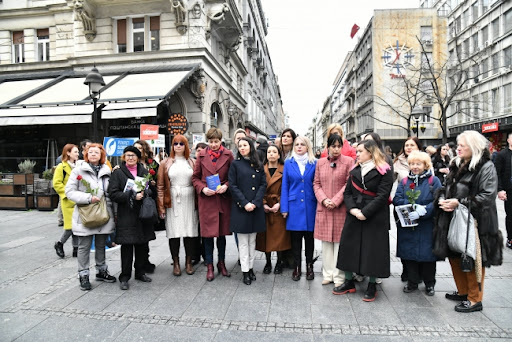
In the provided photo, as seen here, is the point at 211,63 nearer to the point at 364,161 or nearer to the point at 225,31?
the point at 225,31

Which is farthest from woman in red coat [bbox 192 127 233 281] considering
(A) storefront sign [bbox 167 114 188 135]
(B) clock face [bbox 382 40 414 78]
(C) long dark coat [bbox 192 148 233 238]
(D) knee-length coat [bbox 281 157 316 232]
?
(B) clock face [bbox 382 40 414 78]

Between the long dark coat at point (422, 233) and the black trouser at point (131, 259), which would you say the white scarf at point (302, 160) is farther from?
the black trouser at point (131, 259)

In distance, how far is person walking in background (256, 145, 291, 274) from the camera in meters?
5.28

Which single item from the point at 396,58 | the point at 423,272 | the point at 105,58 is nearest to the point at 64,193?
the point at 423,272

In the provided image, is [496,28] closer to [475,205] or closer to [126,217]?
[475,205]

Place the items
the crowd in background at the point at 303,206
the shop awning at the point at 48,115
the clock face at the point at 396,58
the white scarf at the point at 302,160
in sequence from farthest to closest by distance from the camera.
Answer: the clock face at the point at 396,58 < the shop awning at the point at 48,115 < the white scarf at the point at 302,160 < the crowd in background at the point at 303,206

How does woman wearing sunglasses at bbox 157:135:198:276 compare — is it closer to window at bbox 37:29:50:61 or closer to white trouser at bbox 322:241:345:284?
white trouser at bbox 322:241:345:284

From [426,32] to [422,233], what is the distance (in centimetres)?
4709

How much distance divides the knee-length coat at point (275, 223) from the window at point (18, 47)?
1896cm

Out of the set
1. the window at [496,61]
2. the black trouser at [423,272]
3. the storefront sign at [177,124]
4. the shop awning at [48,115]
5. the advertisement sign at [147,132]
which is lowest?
the black trouser at [423,272]

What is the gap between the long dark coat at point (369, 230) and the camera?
4246 millimetres

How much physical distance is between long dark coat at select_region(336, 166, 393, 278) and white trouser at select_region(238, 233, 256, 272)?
4.44 ft

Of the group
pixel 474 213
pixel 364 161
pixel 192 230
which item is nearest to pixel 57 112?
pixel 192 230

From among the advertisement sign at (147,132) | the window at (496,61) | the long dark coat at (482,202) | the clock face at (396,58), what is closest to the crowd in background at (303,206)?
the long dark coat at (482,202)
